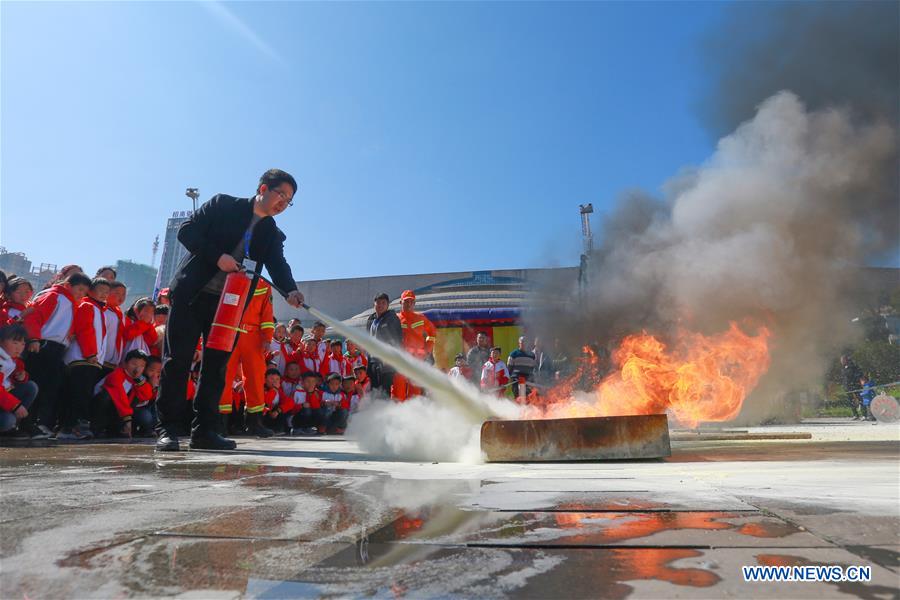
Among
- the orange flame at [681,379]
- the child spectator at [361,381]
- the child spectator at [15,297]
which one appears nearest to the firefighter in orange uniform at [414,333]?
the orange flame at [681,379]

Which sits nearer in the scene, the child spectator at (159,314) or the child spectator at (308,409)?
the child spectator at (159,314)

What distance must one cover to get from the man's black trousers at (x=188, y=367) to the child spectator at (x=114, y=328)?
9.41 ft

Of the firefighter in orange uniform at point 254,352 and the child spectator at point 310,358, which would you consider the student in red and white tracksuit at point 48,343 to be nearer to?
the firefighter in orange uniform at point 254,352

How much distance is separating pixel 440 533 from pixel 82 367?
5908mm

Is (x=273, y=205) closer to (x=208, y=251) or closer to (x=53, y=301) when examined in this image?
(x=208, y=251)

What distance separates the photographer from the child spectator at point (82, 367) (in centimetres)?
583

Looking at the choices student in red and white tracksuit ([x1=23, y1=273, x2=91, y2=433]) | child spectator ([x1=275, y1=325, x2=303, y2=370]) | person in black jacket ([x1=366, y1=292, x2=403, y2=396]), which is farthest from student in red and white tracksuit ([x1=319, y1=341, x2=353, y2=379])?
student in red and white tracksuit ([x1=23, y1=273, x2=91, y2=433])

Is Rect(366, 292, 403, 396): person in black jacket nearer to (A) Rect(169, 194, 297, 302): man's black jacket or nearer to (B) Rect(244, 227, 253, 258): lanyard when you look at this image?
(A) Rect(169, 194, 297, 302): man's black jacket

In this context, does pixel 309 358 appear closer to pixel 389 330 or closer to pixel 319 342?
pixel 319 342

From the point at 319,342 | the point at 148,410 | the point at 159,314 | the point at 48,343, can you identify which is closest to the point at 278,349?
the point at 319,342

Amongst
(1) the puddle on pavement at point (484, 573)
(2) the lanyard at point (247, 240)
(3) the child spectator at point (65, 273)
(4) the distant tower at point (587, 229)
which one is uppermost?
(4) the distant tower at point (587, 229)

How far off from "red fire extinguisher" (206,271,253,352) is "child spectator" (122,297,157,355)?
3367mm

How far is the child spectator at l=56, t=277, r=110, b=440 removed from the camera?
5828 mm

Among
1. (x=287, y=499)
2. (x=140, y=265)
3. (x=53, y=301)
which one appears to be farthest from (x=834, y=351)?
(x=140, y=265)
